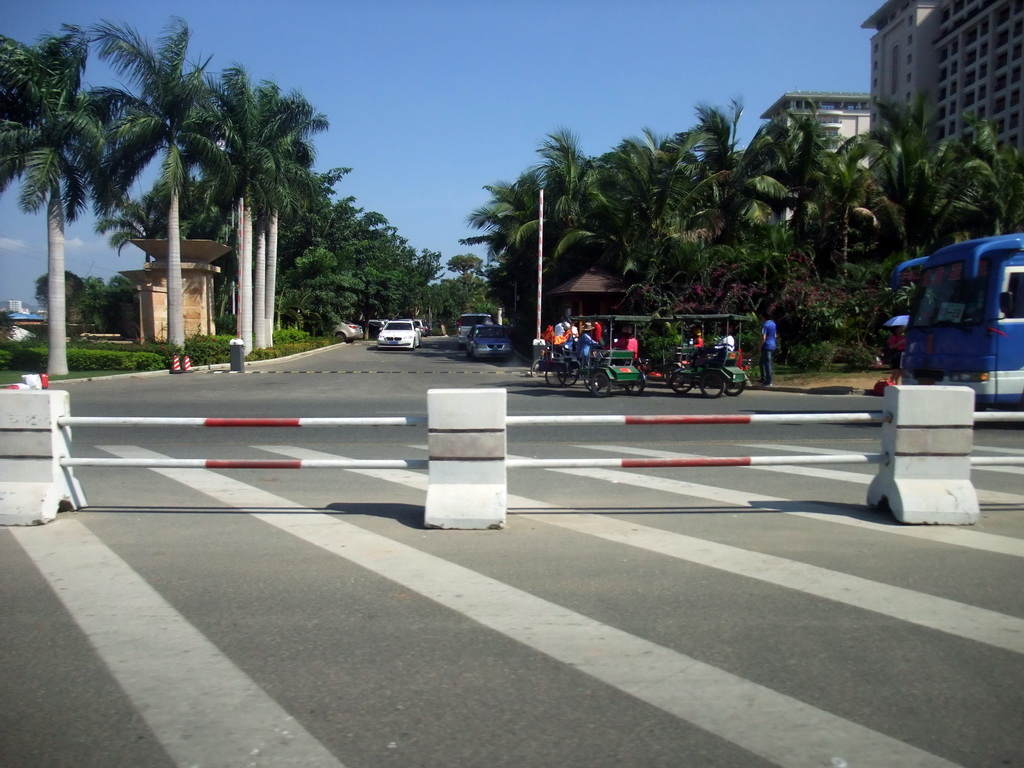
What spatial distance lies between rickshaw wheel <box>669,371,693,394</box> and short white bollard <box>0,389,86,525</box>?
47.5 feet

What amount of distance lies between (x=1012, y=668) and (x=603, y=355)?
1532cm

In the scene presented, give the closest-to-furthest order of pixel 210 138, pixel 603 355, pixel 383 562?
pixel 383 562 < pixel 603 355 < pixel 210 138

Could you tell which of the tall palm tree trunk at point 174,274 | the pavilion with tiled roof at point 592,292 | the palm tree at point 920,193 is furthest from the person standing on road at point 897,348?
the tall palm tree trunk at point 174,274

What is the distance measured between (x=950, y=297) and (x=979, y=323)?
37.2 inches

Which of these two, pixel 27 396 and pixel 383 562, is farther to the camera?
pixel 27 396

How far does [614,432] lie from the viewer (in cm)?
1329

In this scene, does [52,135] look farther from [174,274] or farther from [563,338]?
[563,338]

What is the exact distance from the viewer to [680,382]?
19312 millimetres

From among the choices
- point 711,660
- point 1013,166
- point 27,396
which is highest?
point 1013,166

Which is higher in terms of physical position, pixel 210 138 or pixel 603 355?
pixel 210 138

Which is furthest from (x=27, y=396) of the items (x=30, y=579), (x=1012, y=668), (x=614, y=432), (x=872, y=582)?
(x=614, y=432)

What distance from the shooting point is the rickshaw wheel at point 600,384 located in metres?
19.2

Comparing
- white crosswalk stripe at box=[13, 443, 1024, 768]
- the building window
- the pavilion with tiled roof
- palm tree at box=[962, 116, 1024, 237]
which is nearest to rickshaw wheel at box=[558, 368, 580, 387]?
the pavilion with tiled roof

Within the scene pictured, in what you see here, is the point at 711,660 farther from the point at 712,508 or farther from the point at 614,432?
the point at 614,432
